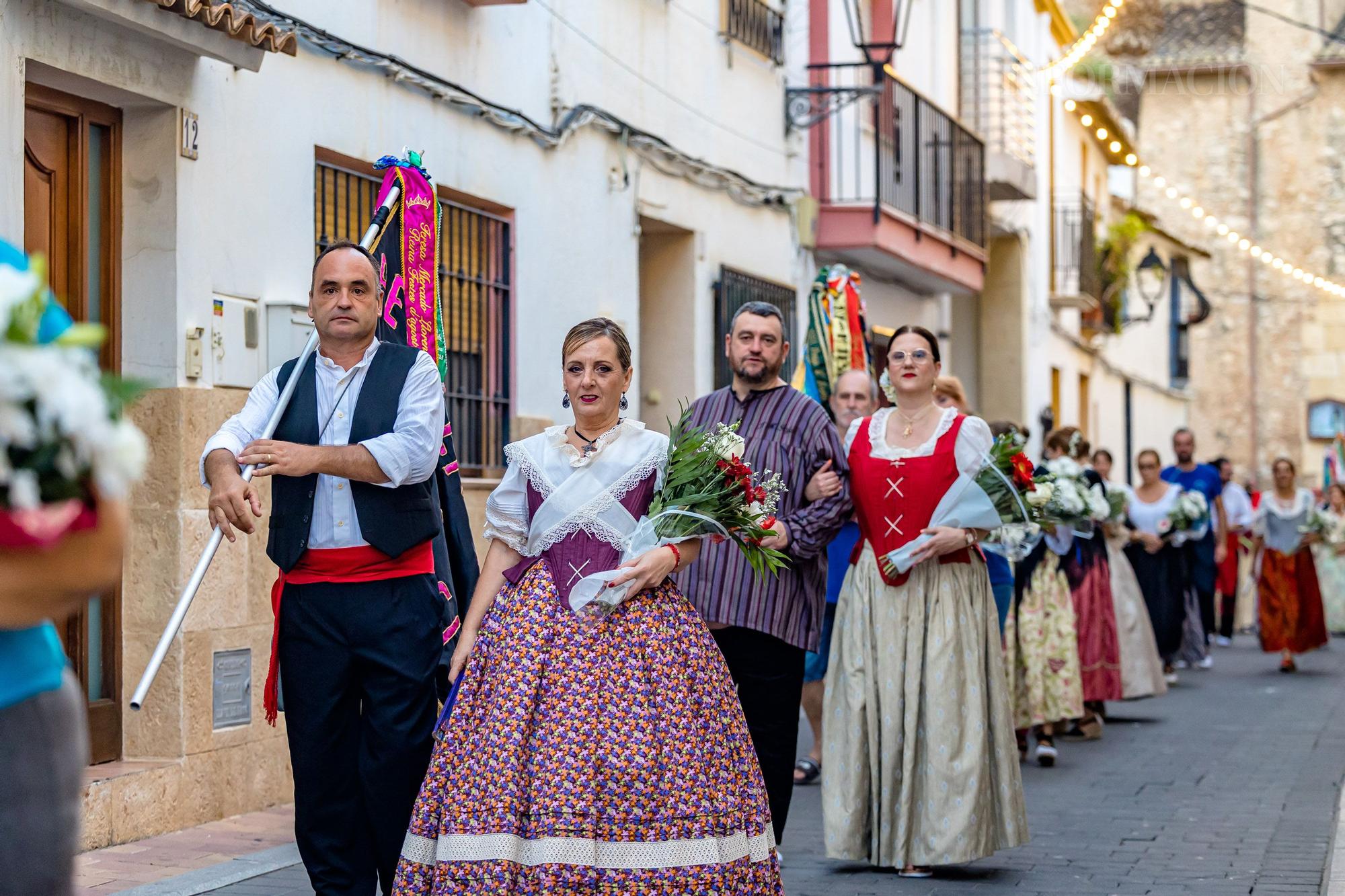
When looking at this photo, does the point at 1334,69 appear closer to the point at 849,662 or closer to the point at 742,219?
the point at 742,219

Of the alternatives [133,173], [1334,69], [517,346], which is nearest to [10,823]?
[133,173]

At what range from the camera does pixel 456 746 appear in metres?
4.93

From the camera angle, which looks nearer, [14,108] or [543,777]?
[543,777]

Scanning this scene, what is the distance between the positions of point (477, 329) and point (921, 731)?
4414mm

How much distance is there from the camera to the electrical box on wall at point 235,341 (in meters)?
7.80

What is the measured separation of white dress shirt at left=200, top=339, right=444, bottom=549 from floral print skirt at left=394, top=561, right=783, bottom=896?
479 mm

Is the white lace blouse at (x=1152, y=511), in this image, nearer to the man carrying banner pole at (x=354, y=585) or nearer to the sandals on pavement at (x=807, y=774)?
the sandals on pavement at (x=807, y=774)

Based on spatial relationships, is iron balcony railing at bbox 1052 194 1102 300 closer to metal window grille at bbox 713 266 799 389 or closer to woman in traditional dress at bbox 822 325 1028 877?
metal window grille at bbox 713 266 799 389

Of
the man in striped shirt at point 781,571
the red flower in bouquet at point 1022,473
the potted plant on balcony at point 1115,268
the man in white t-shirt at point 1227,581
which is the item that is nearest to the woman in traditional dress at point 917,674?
the red flower in bouquet at point 1022,473

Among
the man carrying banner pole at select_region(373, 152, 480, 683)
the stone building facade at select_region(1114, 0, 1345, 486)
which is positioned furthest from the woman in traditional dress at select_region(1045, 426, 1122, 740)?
the stone building facade at select_region(1114, 0, 1345, 486)

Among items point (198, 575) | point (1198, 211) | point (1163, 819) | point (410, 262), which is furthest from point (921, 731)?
point (1198, 211)

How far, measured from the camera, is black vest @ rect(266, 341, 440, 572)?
17.1 ft

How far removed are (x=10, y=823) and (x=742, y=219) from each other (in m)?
12.1

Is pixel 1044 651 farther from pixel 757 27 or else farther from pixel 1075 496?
pixel 757 27
